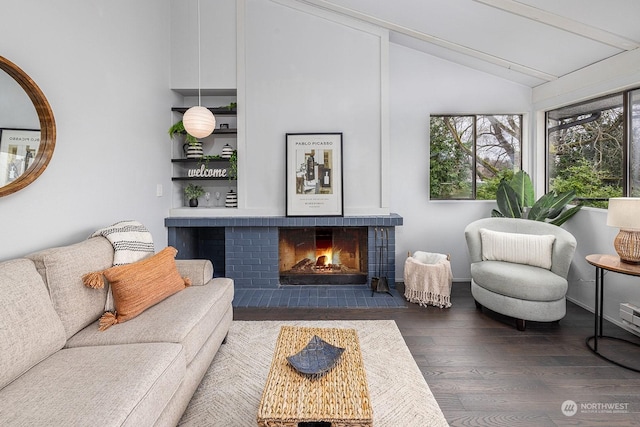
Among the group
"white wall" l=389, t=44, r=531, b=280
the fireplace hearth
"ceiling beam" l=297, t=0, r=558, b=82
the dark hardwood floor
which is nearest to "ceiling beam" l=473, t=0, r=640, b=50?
"ceiling beam" l=297, t=0, r=558, b=82

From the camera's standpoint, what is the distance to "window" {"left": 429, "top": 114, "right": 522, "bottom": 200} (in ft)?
14.1

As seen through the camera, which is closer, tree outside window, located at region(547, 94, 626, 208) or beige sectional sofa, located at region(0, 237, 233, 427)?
beige sectional sofa, located at region(0, 237, 233, 427)

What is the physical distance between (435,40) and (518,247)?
2.44 m

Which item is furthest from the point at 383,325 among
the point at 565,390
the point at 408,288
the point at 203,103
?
the point at 203,103

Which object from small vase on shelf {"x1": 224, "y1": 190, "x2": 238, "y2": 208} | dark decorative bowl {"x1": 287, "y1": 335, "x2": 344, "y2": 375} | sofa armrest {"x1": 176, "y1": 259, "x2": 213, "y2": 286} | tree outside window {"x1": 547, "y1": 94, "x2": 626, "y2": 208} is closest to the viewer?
dark decorative bowl {"x1": 287, "y1": 335, "x2": 344, "y2": 375}

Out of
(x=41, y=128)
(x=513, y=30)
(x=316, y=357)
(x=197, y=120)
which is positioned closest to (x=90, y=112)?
(x=41, y=128)

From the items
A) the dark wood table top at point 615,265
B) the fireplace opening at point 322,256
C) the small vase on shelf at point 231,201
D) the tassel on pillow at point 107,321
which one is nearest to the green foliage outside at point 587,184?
the dark wood table top at point 615,265

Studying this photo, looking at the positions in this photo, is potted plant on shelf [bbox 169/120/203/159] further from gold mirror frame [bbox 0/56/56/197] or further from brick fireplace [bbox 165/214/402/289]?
gold mirror frame [bbox 0/56/56/197]

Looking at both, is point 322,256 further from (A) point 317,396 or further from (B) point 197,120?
(A) point 317,396

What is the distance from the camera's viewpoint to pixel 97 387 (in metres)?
1.30

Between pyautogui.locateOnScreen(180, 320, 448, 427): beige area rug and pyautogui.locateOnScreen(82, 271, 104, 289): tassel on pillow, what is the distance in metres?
0.86

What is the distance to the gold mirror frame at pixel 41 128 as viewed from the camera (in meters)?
1.88

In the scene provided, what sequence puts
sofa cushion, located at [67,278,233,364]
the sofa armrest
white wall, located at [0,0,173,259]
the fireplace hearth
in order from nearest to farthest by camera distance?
sofa cushion, located at [67,278,233,364] < white wall, located at [0,0,173,259] < the sofa armrest < the fireplace hearth

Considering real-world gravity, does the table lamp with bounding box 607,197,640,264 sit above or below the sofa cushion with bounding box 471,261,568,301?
above
